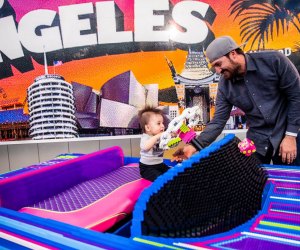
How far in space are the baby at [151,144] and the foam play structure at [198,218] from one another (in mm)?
656

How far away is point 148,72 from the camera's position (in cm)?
289

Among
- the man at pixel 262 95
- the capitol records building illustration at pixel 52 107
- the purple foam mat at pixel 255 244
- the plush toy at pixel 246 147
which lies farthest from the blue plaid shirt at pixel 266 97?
the capitol records building illustration at pixel 52 107

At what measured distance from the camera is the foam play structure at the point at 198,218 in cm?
67

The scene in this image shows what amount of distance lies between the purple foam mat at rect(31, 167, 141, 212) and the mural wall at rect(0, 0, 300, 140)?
1.34 metres

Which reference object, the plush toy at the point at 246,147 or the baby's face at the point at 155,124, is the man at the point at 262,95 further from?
the plush toy at the point at 246,147

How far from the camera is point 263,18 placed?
109 inches

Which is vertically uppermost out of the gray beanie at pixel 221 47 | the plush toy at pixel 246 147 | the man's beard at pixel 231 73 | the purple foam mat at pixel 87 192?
the gray beanie at pixel 221 47

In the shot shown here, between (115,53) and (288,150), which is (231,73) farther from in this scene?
(115,53)

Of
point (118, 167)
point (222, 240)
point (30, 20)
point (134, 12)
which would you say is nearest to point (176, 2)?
point (134, 12)

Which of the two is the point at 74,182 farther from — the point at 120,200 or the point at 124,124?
the point at 124,124

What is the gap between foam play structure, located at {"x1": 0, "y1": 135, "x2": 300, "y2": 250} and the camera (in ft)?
2.19

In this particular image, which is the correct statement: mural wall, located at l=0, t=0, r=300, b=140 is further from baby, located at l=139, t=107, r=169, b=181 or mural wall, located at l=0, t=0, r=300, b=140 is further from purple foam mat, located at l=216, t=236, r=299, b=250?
purple foam mat, located at l=216, t=236, r=299, b=250

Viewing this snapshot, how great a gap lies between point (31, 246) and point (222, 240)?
54 cm

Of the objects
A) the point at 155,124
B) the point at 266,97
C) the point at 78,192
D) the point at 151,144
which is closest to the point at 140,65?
Answer: the point at 155,124
